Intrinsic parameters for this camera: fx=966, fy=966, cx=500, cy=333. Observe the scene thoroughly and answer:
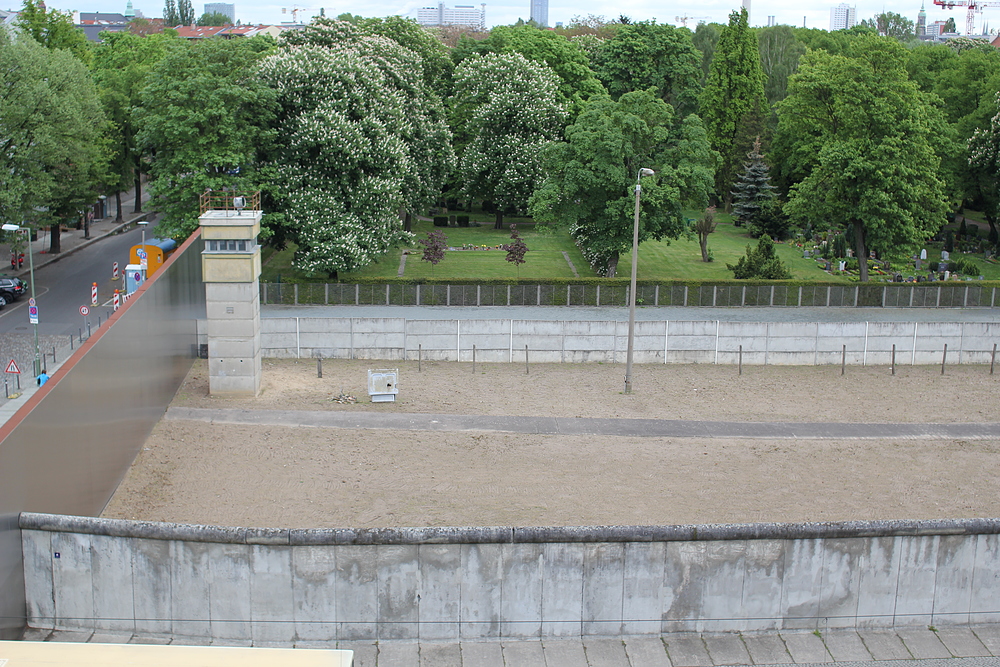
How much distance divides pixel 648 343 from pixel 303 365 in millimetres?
13500

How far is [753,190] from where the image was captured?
69.9 m

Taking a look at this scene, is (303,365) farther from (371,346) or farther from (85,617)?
(85,617)

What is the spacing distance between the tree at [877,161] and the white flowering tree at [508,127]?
17354 mm

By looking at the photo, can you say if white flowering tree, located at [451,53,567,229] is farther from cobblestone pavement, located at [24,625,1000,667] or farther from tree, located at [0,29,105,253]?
cobblestone pavement, located at [24,625,1000,667]

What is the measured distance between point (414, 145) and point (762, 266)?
880 inches

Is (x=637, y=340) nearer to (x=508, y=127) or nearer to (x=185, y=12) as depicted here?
(x=508, y=127)

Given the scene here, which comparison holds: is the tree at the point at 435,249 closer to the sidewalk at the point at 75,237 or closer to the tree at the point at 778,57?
the sidewalk at the point at 75,237

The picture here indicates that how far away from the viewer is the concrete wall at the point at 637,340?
37531 millimetres

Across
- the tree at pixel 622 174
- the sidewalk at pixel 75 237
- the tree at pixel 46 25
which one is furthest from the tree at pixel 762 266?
the tree at pixel 46 25

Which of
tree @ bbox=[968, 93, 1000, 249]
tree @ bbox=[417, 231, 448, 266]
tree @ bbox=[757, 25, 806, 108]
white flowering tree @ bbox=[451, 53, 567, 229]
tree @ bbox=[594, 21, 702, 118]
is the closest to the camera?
tree @ bbox=[417, 231, 448, 266]

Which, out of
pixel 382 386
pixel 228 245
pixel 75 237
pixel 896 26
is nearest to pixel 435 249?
pixel 382 386

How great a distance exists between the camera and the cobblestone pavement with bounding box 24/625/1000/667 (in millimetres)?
15453

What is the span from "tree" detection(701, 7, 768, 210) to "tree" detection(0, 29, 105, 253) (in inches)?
1810

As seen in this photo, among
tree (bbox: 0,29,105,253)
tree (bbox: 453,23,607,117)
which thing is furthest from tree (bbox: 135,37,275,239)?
tree (bbox: 453,23,607,117)
